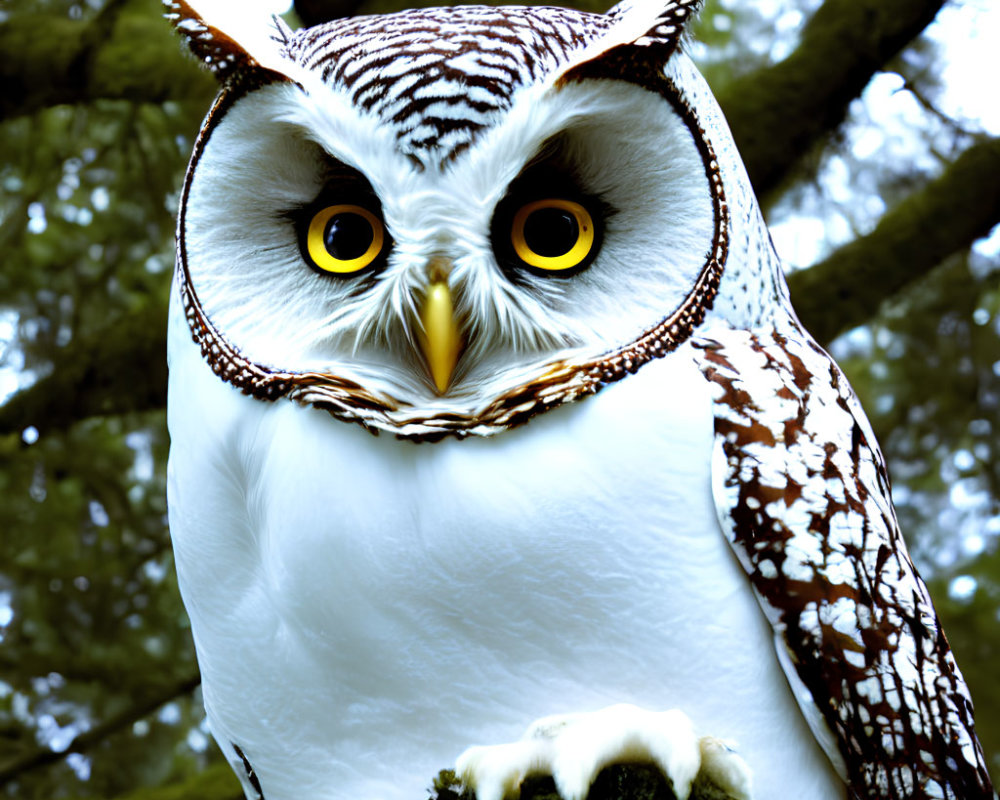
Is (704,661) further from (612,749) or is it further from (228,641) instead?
(228,641)

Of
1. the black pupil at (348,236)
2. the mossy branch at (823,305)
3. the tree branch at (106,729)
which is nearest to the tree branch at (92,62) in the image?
the mossy branch at (823,305)

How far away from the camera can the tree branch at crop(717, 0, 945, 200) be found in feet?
10.9

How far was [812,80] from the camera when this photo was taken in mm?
3346

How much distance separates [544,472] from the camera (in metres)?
1.59

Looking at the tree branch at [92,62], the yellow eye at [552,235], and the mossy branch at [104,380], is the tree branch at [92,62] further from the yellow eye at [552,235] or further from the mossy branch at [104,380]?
the yellow eye at [552,235]

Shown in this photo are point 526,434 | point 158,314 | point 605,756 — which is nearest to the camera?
point 605,756

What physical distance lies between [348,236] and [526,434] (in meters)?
0.38

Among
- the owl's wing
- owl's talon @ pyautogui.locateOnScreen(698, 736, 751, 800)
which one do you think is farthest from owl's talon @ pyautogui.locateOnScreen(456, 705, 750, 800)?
the owl's wing

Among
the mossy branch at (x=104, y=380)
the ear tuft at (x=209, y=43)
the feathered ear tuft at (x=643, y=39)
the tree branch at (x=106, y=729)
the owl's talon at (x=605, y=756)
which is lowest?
the tree branch at (x=106, y=729)

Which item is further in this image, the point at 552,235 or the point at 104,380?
the point at 104,380

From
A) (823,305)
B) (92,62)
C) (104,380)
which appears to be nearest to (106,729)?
(104,380)

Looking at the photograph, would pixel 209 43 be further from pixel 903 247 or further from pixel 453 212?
pixel 903 247

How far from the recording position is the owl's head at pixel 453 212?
156cm

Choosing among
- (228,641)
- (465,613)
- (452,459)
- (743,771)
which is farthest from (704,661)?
(228,641)
